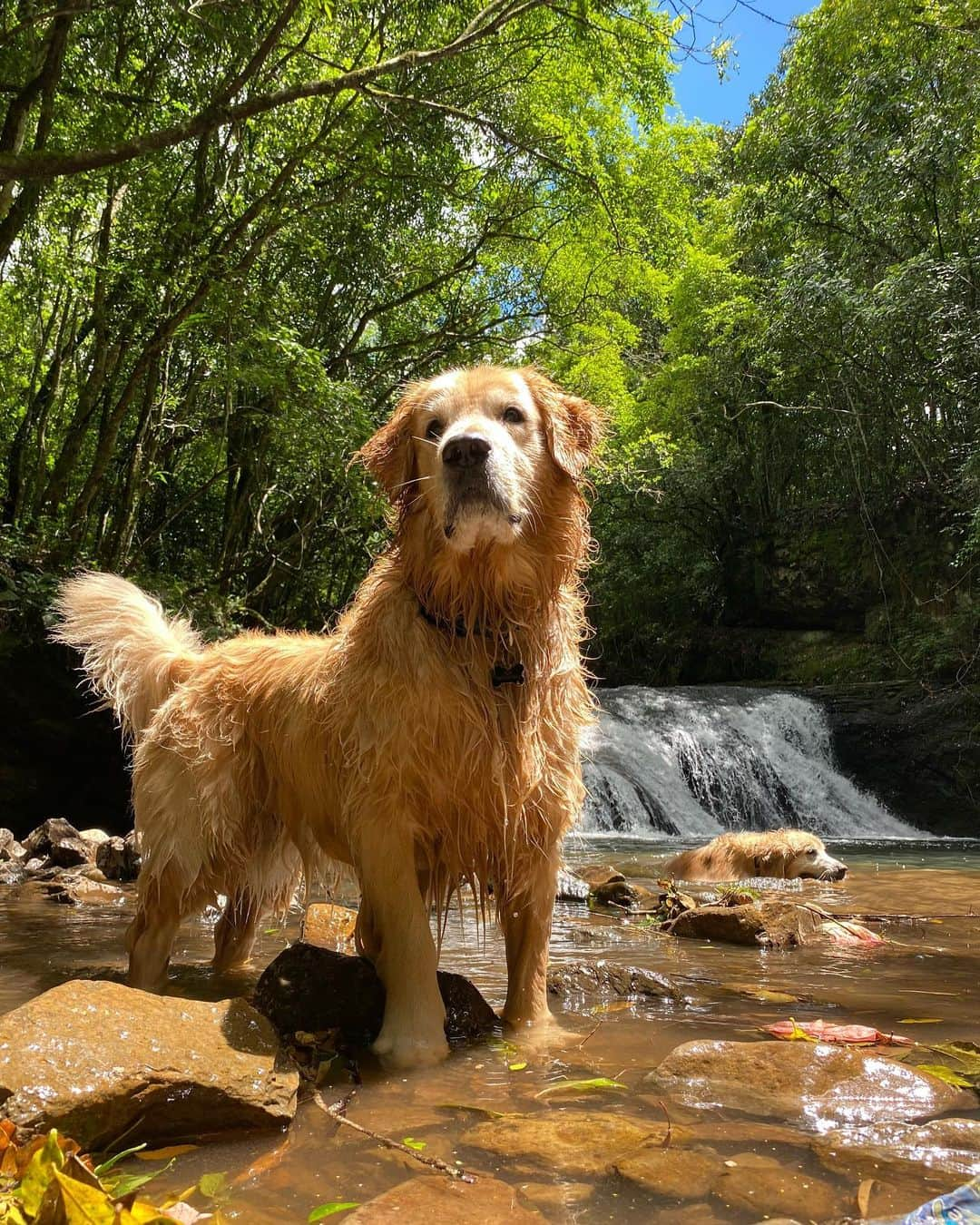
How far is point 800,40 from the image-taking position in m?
18.0

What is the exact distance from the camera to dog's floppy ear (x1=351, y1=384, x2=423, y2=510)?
328 centimetres

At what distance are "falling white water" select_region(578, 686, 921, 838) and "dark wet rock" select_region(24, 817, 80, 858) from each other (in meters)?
7.12

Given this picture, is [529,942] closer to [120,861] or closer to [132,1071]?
[132,1071]

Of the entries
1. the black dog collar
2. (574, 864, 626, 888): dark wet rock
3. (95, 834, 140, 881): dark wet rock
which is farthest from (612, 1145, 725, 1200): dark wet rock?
(95, 834, 140, 881): dark wet rock

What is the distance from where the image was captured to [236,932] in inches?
161

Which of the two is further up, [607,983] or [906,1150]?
[906,1150]

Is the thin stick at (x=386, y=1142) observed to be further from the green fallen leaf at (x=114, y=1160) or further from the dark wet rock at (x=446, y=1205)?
the green fallen leaf at (x=114, y=1160)

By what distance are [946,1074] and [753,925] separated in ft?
7.34

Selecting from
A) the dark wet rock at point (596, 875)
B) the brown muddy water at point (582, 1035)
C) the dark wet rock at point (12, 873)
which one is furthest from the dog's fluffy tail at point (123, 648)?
the dark wet rock at point (596, 875)

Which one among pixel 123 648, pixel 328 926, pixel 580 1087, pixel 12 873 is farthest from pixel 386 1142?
pixel 12 873

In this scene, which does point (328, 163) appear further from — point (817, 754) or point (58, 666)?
point (817, 754)

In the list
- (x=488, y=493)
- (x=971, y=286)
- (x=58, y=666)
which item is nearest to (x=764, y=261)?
(x=971, y=286)

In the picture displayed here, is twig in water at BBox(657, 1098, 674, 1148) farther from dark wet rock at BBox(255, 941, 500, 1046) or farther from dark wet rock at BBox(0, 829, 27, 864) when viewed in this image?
dark wet rock at BBox(0, 829, 27, 864)

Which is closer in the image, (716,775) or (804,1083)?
(804,1083)
